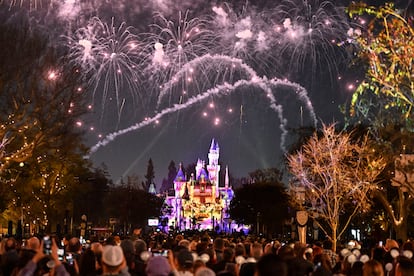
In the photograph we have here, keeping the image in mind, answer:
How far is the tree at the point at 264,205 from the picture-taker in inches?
3285

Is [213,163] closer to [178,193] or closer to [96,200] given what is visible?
[178,193]

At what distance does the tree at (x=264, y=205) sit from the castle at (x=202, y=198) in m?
50.8

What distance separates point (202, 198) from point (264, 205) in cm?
8549

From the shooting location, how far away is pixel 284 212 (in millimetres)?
82938

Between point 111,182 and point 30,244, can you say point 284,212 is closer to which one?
point 111,182

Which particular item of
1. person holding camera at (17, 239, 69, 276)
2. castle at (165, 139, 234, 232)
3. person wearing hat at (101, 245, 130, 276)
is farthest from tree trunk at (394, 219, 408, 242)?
castle at (165, 139, 234, 232)

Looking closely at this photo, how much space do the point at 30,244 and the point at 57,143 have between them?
89.3ft

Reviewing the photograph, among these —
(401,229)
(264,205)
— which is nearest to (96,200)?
(264,205)

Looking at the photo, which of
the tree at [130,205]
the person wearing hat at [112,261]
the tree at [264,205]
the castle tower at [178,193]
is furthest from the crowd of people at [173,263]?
the castle tower at [178,193]

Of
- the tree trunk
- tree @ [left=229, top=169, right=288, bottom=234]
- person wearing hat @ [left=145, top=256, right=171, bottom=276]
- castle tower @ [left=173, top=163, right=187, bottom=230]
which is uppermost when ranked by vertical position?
castle tower @ [left=173, top=163, right=187, bottom=230]

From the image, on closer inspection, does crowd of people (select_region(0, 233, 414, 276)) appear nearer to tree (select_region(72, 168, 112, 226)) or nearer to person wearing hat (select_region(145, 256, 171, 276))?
person wearing hat (select_region(145, 256, 171, 276))

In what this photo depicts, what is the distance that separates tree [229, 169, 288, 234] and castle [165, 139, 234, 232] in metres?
50.8

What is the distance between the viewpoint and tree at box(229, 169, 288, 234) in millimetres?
83438

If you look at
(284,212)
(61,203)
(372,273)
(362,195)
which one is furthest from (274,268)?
(284,212)
